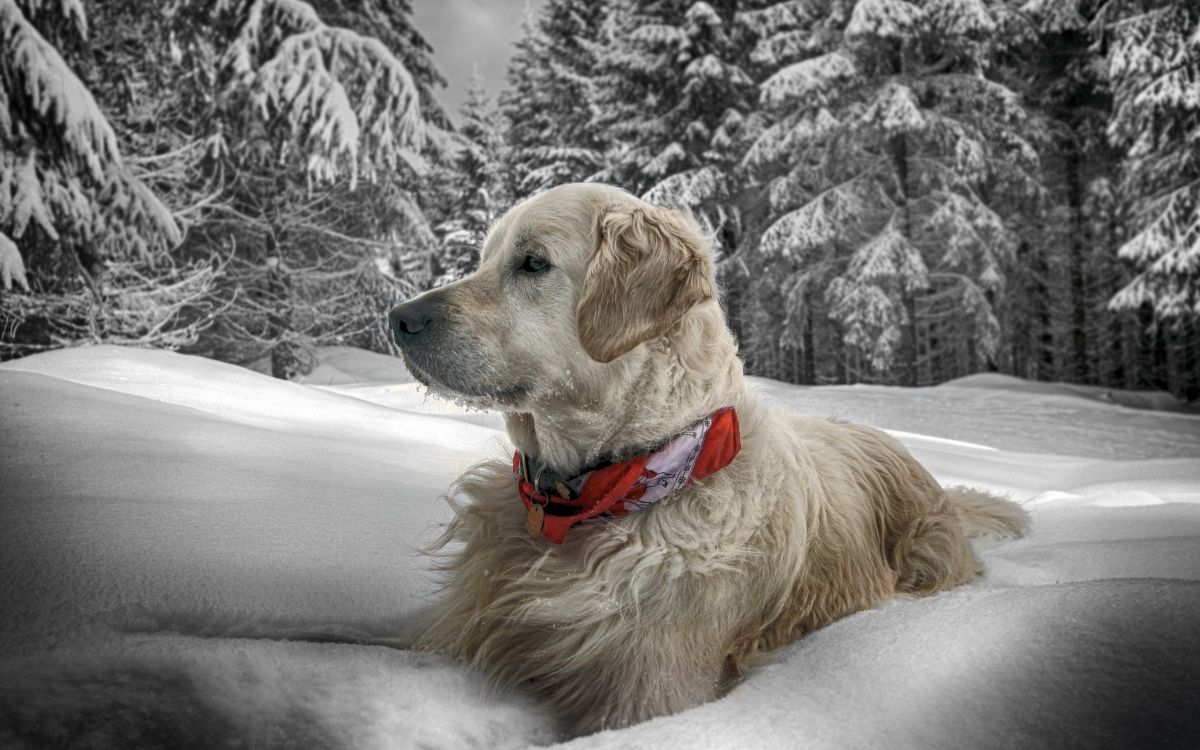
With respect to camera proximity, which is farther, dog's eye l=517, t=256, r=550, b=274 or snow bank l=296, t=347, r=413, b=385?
snow bank l=296, t=347, r=413, b=385

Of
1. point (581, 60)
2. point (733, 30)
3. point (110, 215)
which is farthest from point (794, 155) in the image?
point (110, 215)

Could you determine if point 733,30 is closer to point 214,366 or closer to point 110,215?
point 110,215

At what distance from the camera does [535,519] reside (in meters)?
1.82

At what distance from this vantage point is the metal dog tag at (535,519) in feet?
5.94

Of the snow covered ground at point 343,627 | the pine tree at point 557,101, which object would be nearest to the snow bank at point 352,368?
the pine tree at point 557,101

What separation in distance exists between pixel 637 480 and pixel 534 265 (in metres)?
0.73

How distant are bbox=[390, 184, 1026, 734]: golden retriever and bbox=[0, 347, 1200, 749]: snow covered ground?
0.43 feet

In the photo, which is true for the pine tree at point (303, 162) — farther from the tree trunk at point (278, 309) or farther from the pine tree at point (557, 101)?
the pine tree at point (557, 101)

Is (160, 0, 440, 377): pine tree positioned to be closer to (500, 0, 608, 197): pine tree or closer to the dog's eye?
(500, 0, 608, 197): pine tree

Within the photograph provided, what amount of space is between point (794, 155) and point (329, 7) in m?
10.0

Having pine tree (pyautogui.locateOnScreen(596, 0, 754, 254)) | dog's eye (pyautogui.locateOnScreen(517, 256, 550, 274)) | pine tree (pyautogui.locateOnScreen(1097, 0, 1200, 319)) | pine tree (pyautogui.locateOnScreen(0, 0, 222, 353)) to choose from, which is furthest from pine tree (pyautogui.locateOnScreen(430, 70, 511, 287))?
dog's eye (pyautogui.locateOnScreen(517, 256, 550, 274))

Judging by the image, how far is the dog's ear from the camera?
1810 millimetres

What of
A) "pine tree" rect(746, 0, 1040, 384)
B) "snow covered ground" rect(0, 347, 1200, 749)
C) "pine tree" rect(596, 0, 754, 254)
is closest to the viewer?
"snow covered ground" rect(0, 347, 1200, 749)

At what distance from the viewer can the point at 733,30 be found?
53.3 ft
